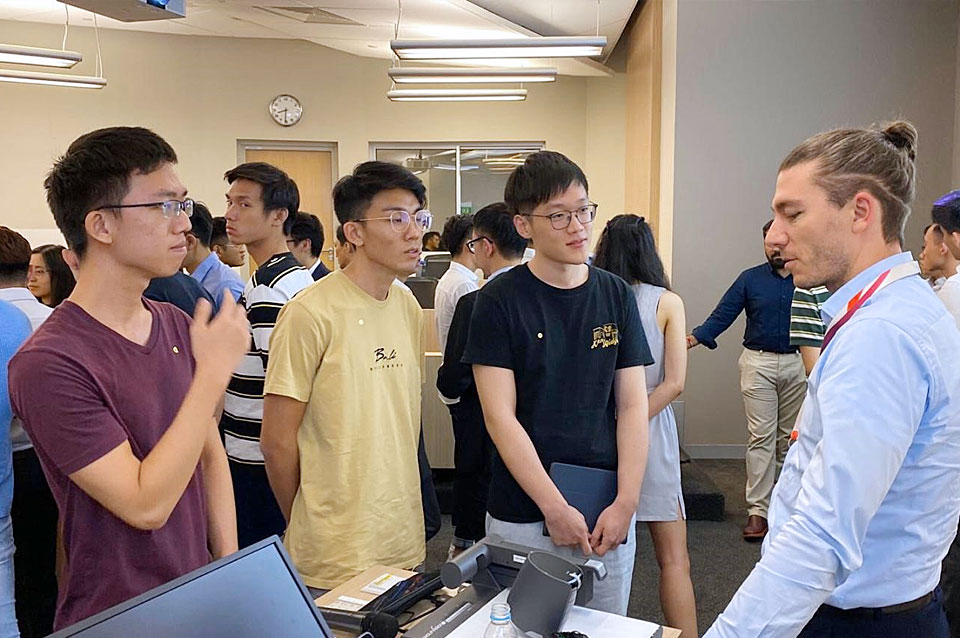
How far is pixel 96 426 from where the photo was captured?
1255 millimetres

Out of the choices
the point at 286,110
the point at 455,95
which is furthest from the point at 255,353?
the point at 286,110

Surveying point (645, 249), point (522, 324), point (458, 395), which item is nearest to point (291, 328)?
A: point (522, 324)

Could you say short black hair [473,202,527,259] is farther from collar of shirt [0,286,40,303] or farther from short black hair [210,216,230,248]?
short black hair [210,216,230,248]

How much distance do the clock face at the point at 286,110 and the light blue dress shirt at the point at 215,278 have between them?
227 inches

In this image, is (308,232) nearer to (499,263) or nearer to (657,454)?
(499,263)

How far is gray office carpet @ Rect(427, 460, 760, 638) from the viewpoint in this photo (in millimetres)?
3242

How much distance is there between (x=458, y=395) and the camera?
9.13 ft

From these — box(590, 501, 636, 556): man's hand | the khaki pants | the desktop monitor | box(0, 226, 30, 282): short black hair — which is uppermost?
box(0, 226, 30, 282): short black hair

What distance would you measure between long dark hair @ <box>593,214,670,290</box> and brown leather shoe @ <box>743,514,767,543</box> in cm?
183

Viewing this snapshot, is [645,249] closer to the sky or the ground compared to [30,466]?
closer to the sky

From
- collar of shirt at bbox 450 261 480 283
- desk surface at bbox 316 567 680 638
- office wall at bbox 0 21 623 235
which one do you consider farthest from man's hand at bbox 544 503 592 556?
office wall at bbox 0 21 623 235

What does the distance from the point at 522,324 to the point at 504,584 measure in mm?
680

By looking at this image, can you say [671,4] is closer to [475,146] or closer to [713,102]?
[713,102]

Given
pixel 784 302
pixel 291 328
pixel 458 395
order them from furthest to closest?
pixel 784 302
pixel 458 395
pixel 291 328
